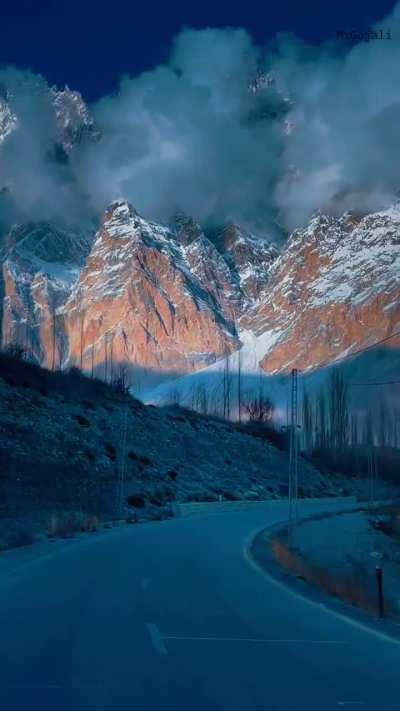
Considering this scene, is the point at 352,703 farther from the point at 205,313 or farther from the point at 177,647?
the point at 205,313

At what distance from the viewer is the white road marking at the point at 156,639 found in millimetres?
8484

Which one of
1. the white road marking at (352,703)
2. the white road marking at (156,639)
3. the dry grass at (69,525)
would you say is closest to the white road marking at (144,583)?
the white road marking at (156,639)

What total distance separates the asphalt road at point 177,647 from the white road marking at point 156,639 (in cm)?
1

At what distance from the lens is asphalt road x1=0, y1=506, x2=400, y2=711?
21.3 feet

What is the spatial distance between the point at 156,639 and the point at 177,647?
0.47 metres

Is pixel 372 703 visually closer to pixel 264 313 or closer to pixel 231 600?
pixel 231 600

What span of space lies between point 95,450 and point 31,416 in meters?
4.52

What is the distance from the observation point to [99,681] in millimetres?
6953

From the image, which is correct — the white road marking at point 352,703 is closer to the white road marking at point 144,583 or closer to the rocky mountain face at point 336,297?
the white road marking at point 144,583

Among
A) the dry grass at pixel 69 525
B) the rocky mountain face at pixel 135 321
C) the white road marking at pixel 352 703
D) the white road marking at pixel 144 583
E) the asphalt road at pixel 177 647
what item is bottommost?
the white road marking at pixel 352 703

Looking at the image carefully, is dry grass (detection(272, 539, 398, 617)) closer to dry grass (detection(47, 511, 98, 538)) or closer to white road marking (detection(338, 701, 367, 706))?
white road marking (detection(338, 701, 367, 706))

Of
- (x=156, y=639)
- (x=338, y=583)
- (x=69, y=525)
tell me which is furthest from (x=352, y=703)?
(x=69, y=525)

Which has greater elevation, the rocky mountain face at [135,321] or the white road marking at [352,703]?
the rocky mountain face at [135,321]

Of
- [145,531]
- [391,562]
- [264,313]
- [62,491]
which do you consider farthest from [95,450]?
[264,313]
